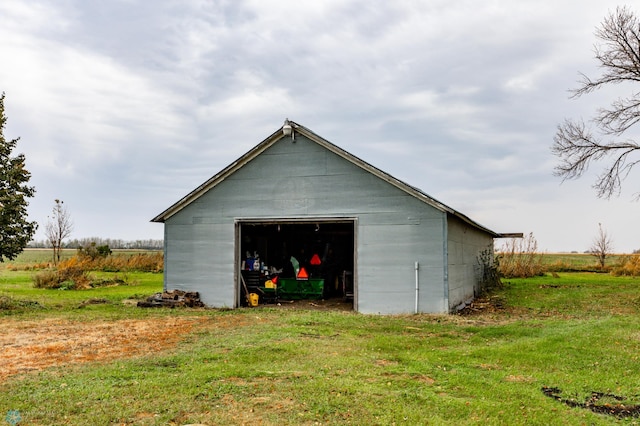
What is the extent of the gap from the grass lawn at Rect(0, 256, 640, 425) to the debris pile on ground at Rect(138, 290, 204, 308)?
282 centimetres

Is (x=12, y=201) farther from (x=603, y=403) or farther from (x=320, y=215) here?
(x=603, y=403)

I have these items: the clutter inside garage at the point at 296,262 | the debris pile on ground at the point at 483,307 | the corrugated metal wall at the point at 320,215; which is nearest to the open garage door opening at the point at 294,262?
the clutter inside garage at the point at 296,262

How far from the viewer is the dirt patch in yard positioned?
945cm

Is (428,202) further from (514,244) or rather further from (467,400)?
(514,244)

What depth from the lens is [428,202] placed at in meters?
15.3

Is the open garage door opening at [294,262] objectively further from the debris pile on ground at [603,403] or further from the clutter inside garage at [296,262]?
the debris pile on ground at [603,403]

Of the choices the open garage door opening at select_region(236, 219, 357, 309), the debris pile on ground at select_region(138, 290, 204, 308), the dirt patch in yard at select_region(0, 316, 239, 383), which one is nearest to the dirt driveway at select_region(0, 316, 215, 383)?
the dirt patch in yard at select_region(0, 316, 239, 383)

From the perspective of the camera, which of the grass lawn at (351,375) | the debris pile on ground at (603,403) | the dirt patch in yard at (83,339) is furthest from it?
the dirt patch in yard at (83,339)

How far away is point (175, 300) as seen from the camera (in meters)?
17.1

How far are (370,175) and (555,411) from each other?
10.4 m

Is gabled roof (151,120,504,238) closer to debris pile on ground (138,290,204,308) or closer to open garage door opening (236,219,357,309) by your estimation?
open garage door opening (236,219,357,309)

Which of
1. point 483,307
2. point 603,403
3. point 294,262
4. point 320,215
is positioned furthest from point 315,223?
point 603,403

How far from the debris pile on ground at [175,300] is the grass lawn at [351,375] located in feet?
9.24

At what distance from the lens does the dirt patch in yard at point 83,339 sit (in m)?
9.45
